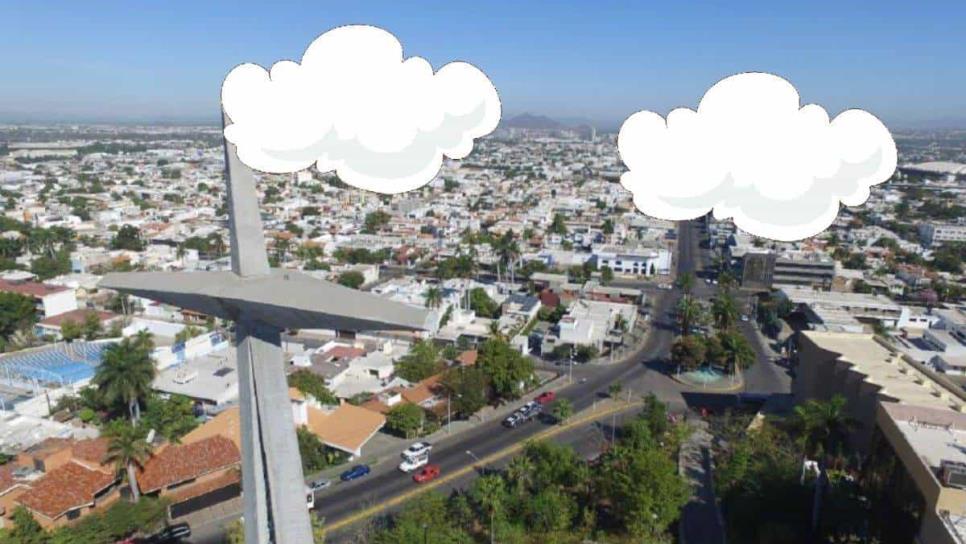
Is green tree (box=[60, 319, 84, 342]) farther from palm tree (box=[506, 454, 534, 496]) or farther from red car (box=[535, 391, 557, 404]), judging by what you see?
palm tree (box=[506, 454, 534, 496])

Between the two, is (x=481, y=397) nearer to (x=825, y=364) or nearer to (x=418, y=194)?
(x=825, y=364)

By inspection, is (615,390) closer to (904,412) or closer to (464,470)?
(464,470)

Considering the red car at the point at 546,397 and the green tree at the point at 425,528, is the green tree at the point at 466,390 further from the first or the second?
the green tree at the point at 425,528

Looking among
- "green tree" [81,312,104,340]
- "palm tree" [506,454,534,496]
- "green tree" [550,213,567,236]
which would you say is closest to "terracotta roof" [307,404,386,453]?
"palm tree" [506,454,534,496]

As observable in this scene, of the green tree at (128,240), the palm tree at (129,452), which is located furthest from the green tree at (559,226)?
the palm tree at (129,452)

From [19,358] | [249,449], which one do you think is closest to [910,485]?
[249,449]
